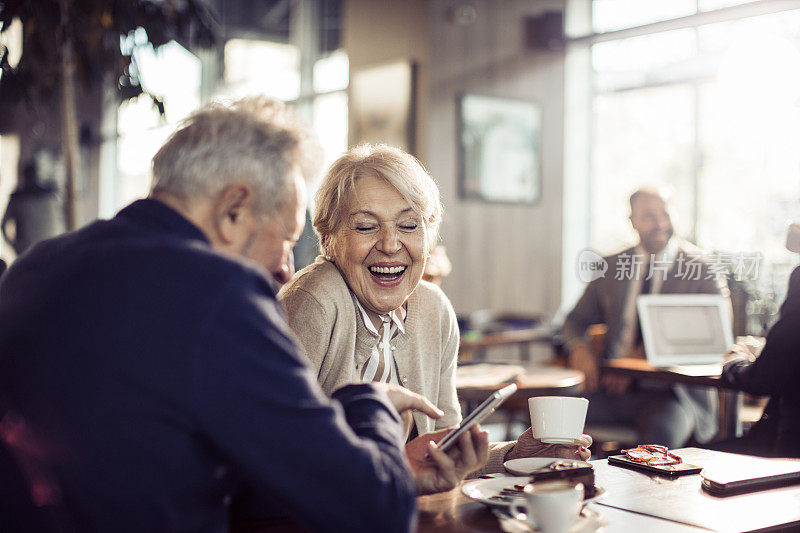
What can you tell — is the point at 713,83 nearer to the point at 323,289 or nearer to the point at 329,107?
the point at 329,107

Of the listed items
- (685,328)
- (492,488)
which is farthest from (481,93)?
(492,488)

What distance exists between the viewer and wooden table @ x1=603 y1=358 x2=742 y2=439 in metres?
3.14

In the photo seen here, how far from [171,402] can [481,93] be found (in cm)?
599

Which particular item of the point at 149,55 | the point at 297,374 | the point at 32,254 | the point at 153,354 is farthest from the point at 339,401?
the point at 149,55

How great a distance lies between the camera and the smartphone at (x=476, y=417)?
1282mm

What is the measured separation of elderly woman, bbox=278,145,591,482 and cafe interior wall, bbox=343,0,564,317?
427cm

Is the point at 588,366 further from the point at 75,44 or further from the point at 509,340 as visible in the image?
the point at 75,44

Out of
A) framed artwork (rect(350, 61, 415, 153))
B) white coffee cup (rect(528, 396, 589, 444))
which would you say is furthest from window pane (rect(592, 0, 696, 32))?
white coffee cup (rect(528, 396, 589, 444))

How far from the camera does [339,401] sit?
118cm

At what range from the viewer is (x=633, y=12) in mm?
6398

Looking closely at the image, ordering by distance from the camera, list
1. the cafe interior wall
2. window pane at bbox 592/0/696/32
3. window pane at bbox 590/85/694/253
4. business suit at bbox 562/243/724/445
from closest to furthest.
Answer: business suit at bbox 562/243/724/445
window pane at bbox 592/0/696/32
window pane at bbox 590/85/694/253
the cafe interior wall

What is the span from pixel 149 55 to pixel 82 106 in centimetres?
771

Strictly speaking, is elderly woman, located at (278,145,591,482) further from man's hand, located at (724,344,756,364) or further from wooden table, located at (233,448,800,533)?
man's hand, located at (724,344,756,364)

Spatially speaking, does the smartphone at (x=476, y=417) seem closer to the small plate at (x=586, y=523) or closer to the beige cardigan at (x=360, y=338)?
the small plate at (x=586, y=523)
